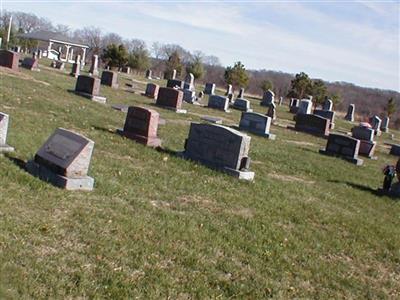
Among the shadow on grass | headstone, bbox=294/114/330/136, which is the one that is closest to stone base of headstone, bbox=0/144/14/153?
the shadow on grass

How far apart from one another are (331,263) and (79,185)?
13.2 ft

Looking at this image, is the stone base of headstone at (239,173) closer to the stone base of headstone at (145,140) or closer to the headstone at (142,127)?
the stone base of headstone at (145,140)

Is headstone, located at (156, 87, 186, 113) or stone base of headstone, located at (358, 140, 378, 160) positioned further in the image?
headstone, located at (156, 87, 186, 113)

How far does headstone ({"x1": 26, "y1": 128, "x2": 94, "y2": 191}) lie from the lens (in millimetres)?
8336

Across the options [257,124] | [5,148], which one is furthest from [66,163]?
[257,124]

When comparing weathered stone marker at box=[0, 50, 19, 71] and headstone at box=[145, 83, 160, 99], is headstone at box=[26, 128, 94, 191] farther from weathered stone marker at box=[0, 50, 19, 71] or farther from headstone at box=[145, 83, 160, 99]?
headstone at box=[145, 83, 160, 99]

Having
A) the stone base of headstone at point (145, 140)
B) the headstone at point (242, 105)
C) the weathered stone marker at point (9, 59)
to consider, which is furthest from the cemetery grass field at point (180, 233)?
the headstone at point (242, 105)

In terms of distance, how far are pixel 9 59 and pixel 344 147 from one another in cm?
1918

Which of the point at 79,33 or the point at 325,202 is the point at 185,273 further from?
the point at 79,33

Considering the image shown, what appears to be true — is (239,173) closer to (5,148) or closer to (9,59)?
(5,148)

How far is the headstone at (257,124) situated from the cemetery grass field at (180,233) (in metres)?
9.58

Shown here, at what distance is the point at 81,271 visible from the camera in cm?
562

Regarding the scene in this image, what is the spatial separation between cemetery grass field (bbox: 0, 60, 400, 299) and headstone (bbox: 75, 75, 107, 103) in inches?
395

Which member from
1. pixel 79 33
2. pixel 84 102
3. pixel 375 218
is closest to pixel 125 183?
pixel 375 218
